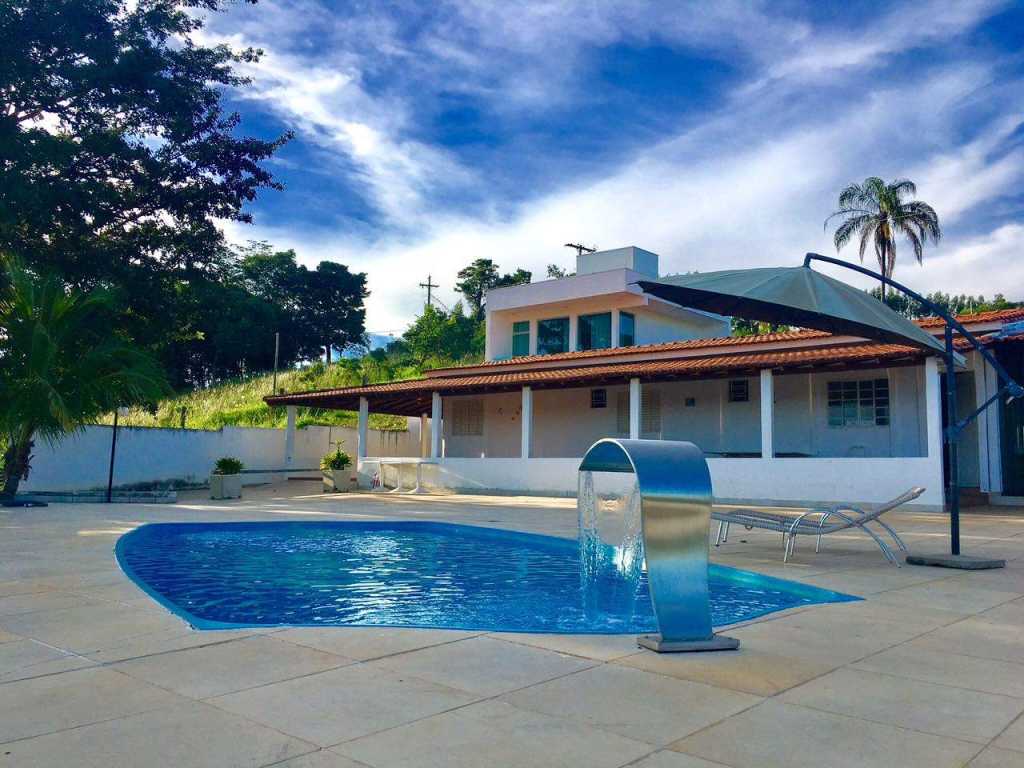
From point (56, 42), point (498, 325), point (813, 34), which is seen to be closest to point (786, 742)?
point (813, 34)

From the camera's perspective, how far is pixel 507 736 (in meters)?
2.91

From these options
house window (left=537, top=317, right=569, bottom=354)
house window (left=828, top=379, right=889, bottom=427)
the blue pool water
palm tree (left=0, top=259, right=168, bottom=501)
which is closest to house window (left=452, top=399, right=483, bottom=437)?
house window (left=537, top=317, right=569, bottom=354)

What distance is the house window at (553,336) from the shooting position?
26609 millimetres

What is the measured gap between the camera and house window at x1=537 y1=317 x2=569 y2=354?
26609 mm

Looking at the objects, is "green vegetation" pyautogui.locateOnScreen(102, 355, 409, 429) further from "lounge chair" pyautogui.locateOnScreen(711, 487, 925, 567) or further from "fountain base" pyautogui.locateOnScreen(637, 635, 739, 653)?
"fountain base" pyautogui.locateOnScreen(637, 635, 739, 653)

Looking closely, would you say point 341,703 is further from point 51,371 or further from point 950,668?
point 51,371

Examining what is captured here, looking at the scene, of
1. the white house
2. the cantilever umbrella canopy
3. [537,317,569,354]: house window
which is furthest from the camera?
[537,317,569,354]: house window

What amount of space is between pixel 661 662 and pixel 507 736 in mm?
1432

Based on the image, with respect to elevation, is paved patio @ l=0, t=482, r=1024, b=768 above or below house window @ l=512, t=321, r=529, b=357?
below

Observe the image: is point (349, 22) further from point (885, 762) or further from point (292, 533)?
point (885, 762)

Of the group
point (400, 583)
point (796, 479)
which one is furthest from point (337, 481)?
point (400, 583)

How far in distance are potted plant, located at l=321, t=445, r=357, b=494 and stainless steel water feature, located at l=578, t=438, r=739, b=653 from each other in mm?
18237

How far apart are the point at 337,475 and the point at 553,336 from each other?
29.5ft

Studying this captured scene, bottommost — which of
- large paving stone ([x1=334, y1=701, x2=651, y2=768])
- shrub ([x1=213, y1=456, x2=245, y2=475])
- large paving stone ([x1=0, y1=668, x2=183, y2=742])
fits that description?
large paving stone ([x1=0, y1=668, x2=183, y2=742])
